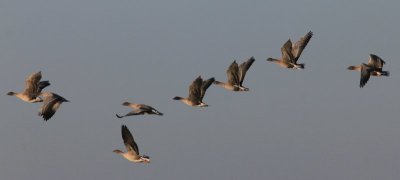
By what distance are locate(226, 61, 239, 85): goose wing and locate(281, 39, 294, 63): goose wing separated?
4564 mm

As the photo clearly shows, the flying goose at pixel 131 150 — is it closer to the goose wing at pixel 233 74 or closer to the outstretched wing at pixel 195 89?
the outstretched wing at pixel 195 89

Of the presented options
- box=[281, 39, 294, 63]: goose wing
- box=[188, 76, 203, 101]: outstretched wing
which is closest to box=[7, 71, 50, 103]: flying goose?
box=[188, 76, 203, 101]: outstretched wing

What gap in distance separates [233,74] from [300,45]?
6548 millimetres

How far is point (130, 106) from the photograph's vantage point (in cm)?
7131

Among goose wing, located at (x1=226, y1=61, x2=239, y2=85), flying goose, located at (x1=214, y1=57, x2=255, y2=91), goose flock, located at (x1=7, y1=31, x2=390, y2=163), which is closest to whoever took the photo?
goose flock, located at (x1=7, y1=31, x2=390, y2=163)

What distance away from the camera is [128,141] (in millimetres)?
63375

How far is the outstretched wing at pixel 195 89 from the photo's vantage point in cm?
6769

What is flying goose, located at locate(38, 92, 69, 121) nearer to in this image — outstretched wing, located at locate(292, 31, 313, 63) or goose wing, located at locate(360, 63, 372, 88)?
outstretched wing, located at locate(292, 31, 313, 63)

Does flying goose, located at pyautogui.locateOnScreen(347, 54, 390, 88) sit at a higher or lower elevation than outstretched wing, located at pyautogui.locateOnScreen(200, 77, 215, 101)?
higher

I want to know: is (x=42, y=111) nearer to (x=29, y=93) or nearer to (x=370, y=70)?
(x=29, y=93)

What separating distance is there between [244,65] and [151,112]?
1021 centimetres

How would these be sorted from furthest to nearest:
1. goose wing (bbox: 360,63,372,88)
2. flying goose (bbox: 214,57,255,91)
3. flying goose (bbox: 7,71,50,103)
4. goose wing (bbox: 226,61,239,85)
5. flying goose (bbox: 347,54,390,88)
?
flying goose (bbox: 214,57,255,91), goose wing (bbox: 226,61,239,85), flying goose (bbox: 7,71,50,103), flying goose (bbox: 347,54,390,88), goose wing (bbox: 360,63,372,88)

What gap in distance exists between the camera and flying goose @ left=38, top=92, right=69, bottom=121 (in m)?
66.1

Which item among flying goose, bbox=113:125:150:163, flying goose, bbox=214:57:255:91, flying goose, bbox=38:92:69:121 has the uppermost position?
flying goose, bbox=214:57:255:91
